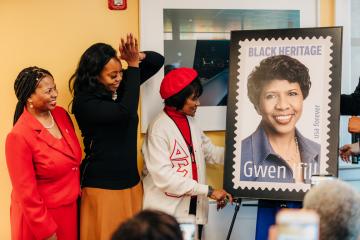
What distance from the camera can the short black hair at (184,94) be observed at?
2273mm

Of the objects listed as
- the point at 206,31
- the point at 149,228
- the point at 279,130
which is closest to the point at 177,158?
the point at 279,130

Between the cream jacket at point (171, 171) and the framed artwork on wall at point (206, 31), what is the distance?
0.24 metres

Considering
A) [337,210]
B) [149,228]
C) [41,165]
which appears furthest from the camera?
[41,165]

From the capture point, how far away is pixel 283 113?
7.62ft

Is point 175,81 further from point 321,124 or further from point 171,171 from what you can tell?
point 321,124

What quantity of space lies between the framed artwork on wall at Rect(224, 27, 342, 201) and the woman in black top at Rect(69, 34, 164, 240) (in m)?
0.56

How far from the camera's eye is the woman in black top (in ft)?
6.93

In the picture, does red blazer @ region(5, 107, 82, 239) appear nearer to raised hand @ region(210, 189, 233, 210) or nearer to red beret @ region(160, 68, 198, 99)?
red beret @ region(160, 68, 198, 99)

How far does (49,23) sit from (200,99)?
92 cm

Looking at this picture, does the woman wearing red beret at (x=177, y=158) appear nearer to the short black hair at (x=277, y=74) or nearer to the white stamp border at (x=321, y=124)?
the white stamp border at (x=321, y=124)

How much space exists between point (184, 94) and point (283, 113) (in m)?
0.52

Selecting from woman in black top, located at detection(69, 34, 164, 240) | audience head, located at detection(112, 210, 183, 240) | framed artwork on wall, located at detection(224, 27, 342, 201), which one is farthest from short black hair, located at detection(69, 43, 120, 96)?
audience head, located at detection(112, 210, 183, 240)

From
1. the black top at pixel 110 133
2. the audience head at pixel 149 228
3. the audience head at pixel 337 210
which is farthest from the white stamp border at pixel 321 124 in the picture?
the audience head at pixel 149 228

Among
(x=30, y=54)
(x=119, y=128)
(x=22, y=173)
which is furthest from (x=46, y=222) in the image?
(x=30, y=54)
